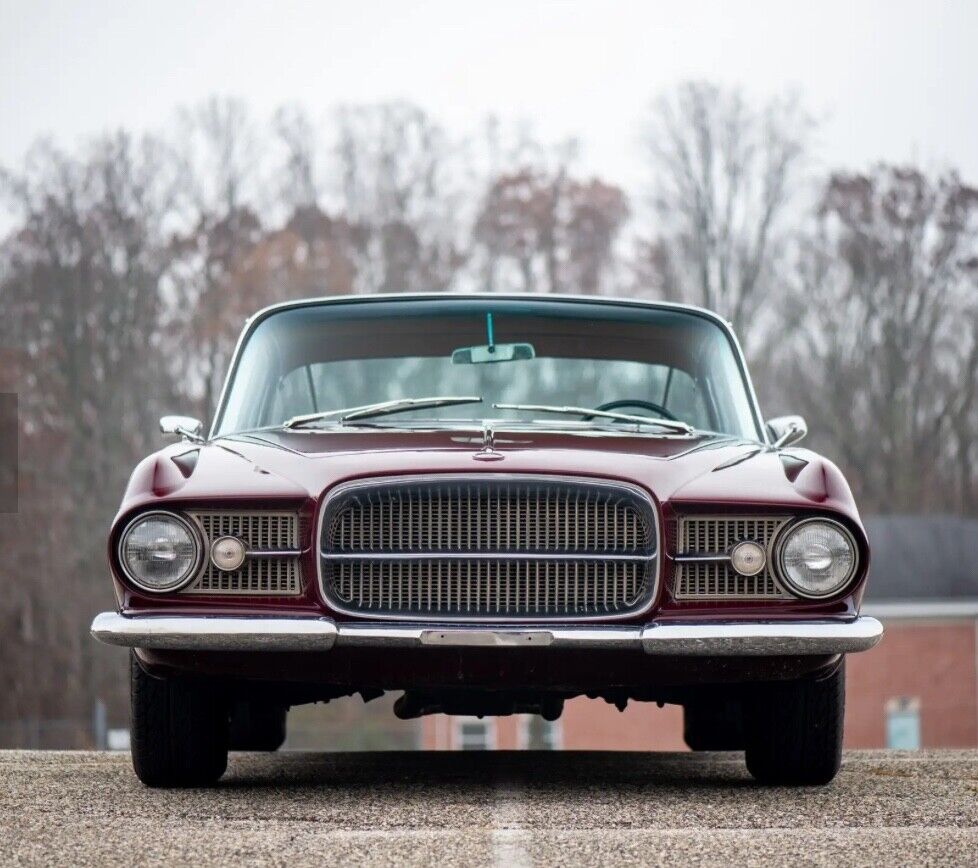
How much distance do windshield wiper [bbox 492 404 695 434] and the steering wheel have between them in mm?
205

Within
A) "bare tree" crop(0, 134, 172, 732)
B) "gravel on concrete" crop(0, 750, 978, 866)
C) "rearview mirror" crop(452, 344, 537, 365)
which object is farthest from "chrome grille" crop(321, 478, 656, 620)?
"bare tree" crop(0, 134, 172, 732)

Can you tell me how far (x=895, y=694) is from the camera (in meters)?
37.0

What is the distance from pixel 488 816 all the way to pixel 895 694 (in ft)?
110

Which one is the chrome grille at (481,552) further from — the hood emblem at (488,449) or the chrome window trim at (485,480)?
the hood emblem at (488,449)

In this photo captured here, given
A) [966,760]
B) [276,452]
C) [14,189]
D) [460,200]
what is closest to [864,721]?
[460,200]

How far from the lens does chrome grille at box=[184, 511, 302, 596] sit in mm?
5266

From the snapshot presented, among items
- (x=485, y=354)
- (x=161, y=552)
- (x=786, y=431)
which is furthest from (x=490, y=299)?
(x=161, y=552)

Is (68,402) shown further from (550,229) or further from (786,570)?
(786,570)

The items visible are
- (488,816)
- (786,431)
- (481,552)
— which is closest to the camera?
(488,816)

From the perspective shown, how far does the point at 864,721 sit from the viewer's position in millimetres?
36625

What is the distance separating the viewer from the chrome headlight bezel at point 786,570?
5332 mm

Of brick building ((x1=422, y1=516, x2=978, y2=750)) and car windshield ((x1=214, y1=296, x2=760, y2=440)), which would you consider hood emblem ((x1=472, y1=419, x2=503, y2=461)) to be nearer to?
car windshield ((x1=214, y1=296, x2=760, y2=440))

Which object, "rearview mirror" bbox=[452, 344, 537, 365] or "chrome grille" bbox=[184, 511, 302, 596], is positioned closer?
"chrome grille" bbox=[184, 511, 302, 596]

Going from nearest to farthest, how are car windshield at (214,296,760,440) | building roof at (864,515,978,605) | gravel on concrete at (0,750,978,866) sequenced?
gravel on concrete at (0,750,978,866), car windshield at (214,296,760,440), building roof at (864,515,978,605)
